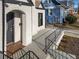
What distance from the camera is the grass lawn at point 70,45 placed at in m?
15.8

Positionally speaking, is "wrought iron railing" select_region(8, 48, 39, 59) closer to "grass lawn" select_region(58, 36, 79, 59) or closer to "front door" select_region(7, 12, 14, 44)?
"front door" select_region(7, 12, 14, 44)

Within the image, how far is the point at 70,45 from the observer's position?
17.4 meters

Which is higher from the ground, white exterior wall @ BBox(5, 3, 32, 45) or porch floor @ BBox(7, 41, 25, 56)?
white exterior wall @ BBox(5, 3, 32, 45)

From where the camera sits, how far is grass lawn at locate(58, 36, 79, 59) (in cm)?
1585

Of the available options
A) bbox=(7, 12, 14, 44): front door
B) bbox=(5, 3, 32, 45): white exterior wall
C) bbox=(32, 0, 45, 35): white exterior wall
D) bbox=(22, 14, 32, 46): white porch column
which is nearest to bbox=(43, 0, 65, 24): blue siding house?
bbox=(32, 0, 45, 35): white exterior wall

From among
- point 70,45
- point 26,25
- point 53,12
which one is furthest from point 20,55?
point 53,12

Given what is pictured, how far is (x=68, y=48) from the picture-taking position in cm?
1659

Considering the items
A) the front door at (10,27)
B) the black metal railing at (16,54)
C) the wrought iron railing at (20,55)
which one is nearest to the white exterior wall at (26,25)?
the front door at (10,27)

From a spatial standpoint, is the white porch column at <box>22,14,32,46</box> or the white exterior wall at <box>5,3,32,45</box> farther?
the white porch column at <box>22,14,32,46</box>

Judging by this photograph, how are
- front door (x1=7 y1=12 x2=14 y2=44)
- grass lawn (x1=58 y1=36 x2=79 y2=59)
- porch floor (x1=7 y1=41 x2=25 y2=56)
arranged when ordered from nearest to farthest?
1. porch floor (x1=7 y1=41 x2=25 y2=56)
2. front door (x1=7 y1=12 x2=14 y2=44)
3. grass lawn (x1=58 y1=36 x2=79 y2=59)

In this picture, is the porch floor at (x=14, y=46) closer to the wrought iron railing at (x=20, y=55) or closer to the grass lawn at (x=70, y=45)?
the wrought iron railing at (x=20, y=55)

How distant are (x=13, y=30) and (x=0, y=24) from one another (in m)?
3.23

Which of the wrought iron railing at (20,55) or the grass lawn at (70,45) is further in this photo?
the grass lawn at (70,45)

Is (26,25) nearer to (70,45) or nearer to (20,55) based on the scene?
(20,55)
